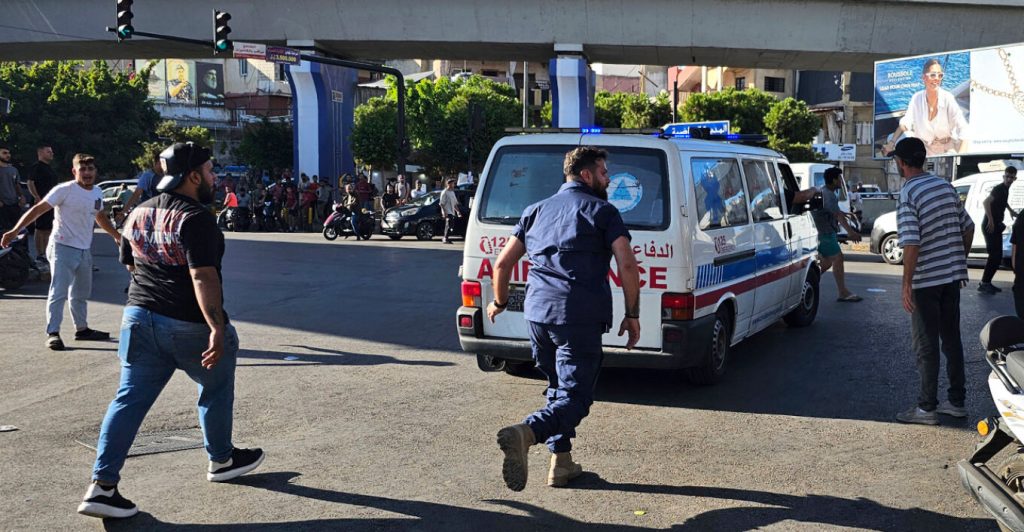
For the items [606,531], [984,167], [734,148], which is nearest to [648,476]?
[606,531]

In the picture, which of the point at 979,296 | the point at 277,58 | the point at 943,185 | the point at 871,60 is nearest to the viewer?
the point at 943,185

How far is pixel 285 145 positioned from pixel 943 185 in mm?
59324

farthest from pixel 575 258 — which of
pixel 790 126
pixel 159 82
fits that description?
pixel 159 82

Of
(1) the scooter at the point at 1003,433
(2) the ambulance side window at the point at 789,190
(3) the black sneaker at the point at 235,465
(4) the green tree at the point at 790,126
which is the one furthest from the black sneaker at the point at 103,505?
→ (4) the green tree at the point at 790,126

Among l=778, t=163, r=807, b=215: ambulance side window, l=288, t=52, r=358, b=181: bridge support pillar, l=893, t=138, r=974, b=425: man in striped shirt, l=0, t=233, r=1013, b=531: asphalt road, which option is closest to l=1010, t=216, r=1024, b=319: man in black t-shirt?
l=0, t=233, r=1013, b=531: asphalt road

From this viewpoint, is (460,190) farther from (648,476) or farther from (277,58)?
(648,476)

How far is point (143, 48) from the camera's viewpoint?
100 feet

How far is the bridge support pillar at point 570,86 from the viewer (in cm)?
2927

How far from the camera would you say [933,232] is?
21.2 ft

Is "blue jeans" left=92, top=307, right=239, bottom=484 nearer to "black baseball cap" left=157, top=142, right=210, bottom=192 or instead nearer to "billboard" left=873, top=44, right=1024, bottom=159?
"black baseball cap" left=157, top=142, right=210, bottom=192

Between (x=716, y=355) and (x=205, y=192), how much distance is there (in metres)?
4.25

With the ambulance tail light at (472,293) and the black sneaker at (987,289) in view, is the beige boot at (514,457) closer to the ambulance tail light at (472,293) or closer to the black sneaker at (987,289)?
the ambulance tail light at (472,293)

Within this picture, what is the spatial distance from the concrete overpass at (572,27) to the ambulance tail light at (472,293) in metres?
22.4

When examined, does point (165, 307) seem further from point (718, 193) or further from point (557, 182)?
point (718, 193)
